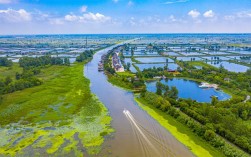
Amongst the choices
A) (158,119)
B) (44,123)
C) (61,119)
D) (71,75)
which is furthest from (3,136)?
(71,75)

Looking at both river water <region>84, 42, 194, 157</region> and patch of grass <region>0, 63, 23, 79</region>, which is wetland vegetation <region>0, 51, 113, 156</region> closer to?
river water <region>84, 42, 194, 157</region>

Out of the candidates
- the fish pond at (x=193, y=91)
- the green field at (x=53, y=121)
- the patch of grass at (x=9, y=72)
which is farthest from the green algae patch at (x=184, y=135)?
the patch of grass at (x=9, y=72)

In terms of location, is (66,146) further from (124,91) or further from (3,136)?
(124,91)

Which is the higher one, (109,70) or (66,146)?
(109,70)

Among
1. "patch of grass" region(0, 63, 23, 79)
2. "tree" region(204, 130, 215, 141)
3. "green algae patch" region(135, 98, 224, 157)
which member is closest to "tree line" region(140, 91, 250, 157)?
"tree" region(204, 130, 215, 141)

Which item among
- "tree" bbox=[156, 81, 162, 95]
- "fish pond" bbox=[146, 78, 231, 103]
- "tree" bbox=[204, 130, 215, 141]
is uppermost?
"tree" bbox=[156, 81, 162, 95]

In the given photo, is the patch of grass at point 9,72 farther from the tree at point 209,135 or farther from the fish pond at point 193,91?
the tree at point 209,135

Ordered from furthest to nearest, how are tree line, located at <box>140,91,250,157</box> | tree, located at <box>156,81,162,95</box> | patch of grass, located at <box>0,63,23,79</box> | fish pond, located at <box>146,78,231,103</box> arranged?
patch of grass, located at <box>0,63,23,79</box>, fish pond, located at <box>146,78,231,103</box>, tree, located at <box>156,81,162,95</box>, tree line, located at <box>140,91,250,157</box>
